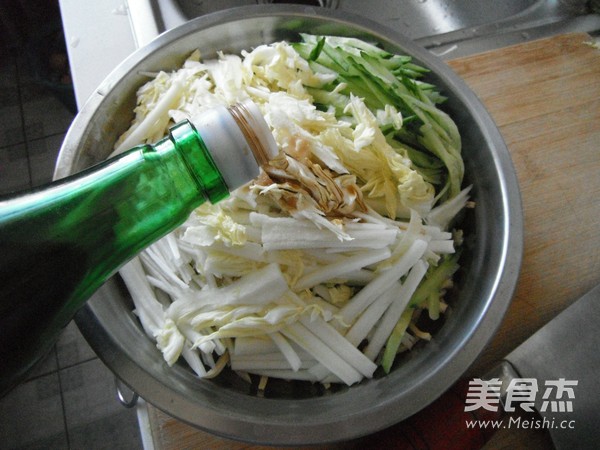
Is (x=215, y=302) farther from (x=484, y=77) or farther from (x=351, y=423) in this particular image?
(x=484, y=77)

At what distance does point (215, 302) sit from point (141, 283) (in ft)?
0.52

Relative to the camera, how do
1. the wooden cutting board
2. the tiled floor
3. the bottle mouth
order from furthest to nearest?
the tiled floor, the wooden cutting board, the bottle mouth

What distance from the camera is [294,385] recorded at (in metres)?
0.85

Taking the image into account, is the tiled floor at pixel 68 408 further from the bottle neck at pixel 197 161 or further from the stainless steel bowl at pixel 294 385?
the bottle neck at pixel 197 161

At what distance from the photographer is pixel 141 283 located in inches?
33.5

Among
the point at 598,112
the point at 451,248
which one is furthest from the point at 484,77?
the point at 451,248

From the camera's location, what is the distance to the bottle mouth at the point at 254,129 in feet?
1.90

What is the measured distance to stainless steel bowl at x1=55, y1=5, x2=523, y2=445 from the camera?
71 centimetres

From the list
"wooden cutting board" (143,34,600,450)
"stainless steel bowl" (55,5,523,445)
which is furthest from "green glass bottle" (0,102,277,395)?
"wooden cutting board" (143,34,600,450)

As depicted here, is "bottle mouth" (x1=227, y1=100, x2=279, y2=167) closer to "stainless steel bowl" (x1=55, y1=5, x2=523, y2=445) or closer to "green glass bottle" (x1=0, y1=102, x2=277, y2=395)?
"green glass bottle" (x1=0, y1=102, x2=277, y2=395)

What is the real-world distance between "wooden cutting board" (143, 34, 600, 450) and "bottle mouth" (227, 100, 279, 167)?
1.93 feet

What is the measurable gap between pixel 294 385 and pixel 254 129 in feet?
1.67

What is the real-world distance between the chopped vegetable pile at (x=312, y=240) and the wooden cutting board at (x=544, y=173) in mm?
208

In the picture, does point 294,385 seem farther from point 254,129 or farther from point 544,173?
point 544,173
